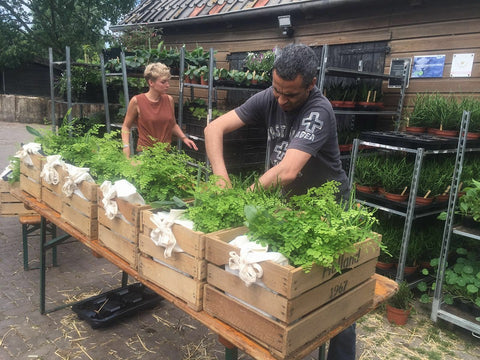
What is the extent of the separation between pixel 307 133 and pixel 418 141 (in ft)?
7.70

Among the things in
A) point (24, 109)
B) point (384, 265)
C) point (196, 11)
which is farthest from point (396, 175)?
point (24, 109)

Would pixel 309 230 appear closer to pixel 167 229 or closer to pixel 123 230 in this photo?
pixel 167 229

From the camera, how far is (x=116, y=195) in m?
2.38

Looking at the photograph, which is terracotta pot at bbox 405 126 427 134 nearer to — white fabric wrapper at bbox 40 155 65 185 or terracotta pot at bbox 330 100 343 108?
terracotta pot at bbox 330 100 343 108

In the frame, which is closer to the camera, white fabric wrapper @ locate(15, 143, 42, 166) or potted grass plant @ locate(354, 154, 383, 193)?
white fabric wrapper @ locate(15, 143, 42, 166)

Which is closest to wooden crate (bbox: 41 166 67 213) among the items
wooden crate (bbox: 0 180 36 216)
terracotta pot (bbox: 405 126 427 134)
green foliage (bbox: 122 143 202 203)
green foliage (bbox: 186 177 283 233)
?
green foliage (bbox: 122 143 202 203)

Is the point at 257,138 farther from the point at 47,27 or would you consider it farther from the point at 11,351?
the point at 47,27

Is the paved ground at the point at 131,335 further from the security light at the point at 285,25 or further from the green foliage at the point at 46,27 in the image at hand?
the green foliage at the point at 46,27

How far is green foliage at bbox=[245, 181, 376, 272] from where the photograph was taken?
1.61m

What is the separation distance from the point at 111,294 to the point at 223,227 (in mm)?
2505

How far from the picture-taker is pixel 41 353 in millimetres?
3271

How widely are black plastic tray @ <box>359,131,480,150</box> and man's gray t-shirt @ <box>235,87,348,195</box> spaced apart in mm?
1922

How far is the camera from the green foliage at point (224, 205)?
1925 millimetres

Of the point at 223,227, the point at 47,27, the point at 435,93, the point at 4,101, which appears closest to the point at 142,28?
the point at 435,93
